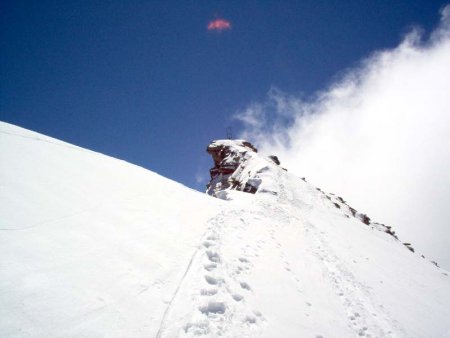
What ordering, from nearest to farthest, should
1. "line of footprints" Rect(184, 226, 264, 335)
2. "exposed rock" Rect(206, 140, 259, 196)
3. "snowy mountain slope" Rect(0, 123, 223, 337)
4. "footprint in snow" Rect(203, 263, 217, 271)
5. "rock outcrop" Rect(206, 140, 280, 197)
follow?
"snowy mountain slope" Rect(0, 123, 223, 337) → "line of footprints" Rect(184, 226, 264, 335) → "footprint in snow" Rect(203, 263, 217, 271) → "rock outcrop" Rect(206, 140, 280, 197) → "exposed rock" Rect(206, 140, 259, 196)

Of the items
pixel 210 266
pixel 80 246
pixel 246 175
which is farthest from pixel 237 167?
pixel 80 246

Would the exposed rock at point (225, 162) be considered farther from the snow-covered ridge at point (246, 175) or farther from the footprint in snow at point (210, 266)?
the footprint in snow at point (210, 266)

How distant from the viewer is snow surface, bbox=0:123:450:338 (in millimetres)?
5516

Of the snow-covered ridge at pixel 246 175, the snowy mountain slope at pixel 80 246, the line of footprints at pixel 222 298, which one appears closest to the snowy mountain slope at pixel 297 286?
the line of footprints at pixel 222 298

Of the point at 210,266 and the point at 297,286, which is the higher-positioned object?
the point at 297,286

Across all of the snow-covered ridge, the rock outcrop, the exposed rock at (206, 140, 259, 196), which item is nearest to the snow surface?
the snow-covered ridge

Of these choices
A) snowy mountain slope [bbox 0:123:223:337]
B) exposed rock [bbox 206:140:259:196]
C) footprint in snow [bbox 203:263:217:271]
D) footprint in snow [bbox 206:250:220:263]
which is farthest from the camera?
exposed rock [bbox 206:140:259:196]

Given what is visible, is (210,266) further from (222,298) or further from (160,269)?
(160,269)

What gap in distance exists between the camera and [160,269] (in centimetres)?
766

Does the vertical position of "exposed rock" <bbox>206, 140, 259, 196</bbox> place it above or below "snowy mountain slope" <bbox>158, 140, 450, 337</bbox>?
above

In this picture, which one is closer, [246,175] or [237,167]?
[246,175]

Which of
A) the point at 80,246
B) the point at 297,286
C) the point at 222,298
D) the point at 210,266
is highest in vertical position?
the point at 297,286

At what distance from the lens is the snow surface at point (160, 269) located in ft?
18.1

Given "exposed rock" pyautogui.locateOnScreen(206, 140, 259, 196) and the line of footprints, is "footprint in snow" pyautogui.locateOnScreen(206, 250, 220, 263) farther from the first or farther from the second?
"exposed rock" pyautogui.locateOnScreen(206, 140, 259, 196)
